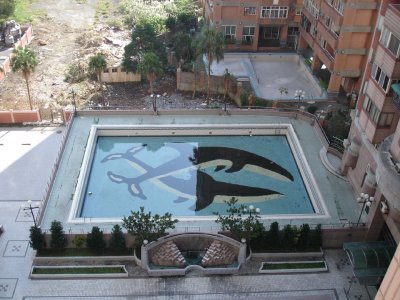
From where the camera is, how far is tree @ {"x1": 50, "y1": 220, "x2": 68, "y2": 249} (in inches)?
1374

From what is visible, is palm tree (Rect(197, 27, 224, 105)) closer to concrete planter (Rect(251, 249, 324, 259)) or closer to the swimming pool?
the swimming pool

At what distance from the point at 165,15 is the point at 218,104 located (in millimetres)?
29404

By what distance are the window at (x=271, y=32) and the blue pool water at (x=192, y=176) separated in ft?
86.0

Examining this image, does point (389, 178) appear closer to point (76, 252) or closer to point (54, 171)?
point (76, 252)

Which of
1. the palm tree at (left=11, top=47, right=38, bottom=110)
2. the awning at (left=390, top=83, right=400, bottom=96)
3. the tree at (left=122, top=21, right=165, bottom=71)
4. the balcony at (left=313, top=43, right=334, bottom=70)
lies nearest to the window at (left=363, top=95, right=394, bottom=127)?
the awning at (left=390, top=83, right=400, bottom=96)

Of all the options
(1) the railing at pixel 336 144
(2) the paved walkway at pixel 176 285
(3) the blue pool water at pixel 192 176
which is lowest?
(2) the paved walkway at pixel 176 285

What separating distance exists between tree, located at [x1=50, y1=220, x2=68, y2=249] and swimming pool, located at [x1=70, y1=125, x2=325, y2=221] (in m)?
3.10

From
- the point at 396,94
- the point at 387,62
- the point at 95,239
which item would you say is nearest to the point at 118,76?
the point at 95,239

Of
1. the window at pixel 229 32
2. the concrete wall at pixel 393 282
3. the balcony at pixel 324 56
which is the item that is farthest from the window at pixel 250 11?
the concrete wall at pixel 393 282

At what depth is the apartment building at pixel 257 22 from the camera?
66688 millimetres

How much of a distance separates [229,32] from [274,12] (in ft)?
24.1

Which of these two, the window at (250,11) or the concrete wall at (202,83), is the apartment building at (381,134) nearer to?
the concrete wall at (202,83)

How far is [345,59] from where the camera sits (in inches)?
2228

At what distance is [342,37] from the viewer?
55.1 meters
